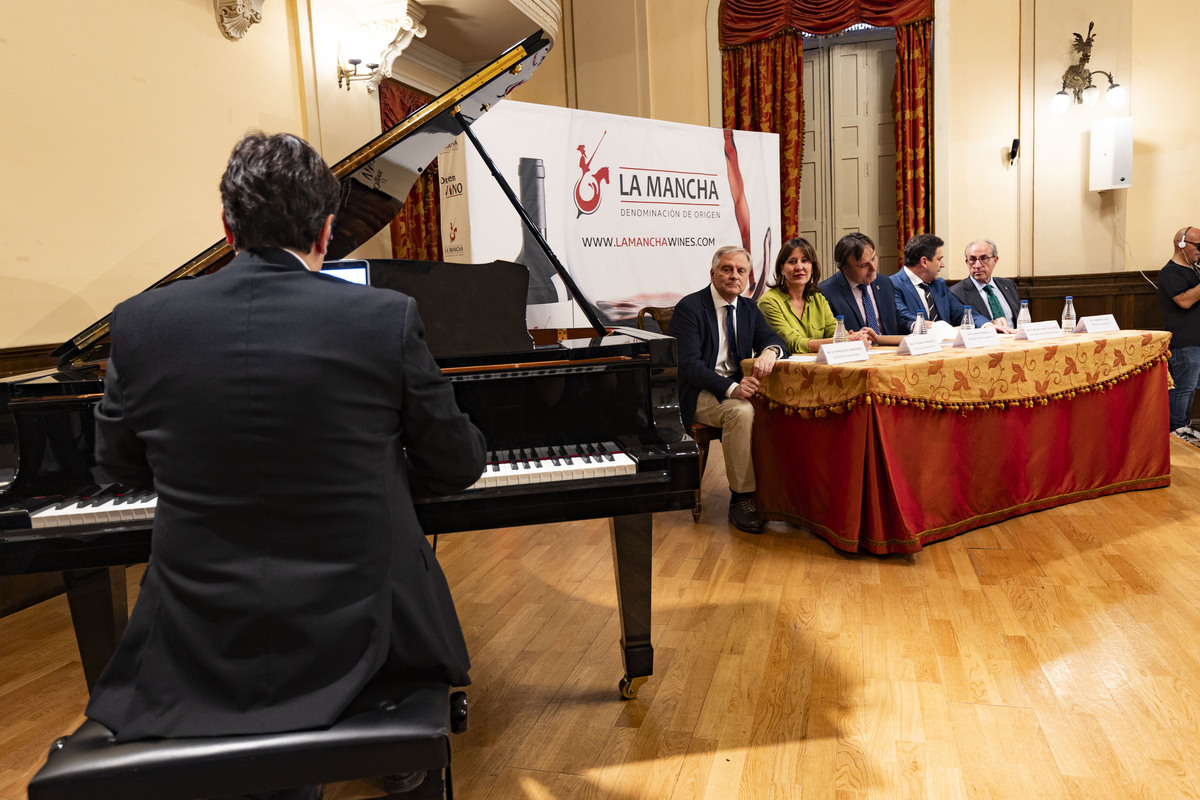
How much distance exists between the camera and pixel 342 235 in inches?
93.2

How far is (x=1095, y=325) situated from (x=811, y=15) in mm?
3483

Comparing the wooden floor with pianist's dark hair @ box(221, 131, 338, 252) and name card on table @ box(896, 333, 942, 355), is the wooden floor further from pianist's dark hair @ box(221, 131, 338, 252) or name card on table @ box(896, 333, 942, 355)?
pianist's dark hair @ box(221, 131, 338, 252)

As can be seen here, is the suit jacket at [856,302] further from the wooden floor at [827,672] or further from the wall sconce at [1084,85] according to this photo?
the wall sconce at [1084,85]

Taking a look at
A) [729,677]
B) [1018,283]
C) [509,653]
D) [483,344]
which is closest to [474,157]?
[483,344]

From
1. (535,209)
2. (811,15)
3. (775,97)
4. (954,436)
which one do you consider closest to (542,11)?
(535,209)

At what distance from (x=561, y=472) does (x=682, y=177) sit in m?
4.06

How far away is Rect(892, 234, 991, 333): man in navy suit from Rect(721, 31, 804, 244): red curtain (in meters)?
1.91

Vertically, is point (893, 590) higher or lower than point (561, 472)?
lower

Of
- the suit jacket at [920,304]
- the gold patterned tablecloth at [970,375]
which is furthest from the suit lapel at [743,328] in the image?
the suit jacket at [920,304]

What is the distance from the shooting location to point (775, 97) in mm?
6309

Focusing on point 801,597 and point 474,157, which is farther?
point 474,157

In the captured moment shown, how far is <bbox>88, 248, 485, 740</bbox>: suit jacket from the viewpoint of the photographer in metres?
1.04

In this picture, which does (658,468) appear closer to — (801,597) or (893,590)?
(801,597)

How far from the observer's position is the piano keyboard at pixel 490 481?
1.54 meters
